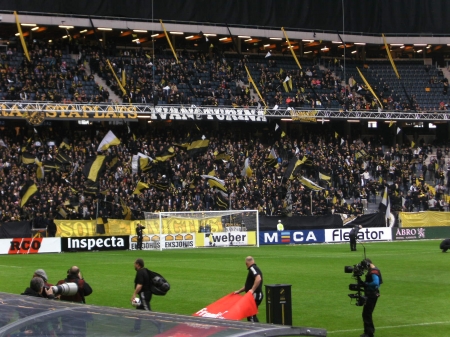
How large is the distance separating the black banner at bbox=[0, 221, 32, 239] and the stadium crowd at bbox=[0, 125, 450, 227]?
95cm

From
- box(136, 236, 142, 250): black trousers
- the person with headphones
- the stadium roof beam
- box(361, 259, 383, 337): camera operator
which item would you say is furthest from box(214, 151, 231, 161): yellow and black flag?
box(361, 259, 383, 337): camera operator

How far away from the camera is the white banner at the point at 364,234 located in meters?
54.6

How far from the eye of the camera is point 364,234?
181ft

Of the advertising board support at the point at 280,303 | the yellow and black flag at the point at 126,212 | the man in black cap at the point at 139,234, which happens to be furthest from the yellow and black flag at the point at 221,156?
the advertising board support at the point at 280,303

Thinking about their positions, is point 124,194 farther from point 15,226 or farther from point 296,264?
point 296,264

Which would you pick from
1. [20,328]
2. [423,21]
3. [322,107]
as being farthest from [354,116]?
[20,328]

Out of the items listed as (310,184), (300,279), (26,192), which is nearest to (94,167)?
(26,192)

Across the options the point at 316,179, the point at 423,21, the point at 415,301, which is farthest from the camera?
the point at 423,21

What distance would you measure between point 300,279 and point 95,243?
2066 centimetres

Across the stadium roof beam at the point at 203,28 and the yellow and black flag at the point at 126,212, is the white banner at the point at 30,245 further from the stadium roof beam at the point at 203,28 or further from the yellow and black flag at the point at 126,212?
the stadium roof beam at the point at 203,28

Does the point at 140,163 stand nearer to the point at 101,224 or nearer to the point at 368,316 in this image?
the point at 101,224

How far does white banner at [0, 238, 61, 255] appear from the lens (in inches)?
1730

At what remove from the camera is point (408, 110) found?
6894 centimetres

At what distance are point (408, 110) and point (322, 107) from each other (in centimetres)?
783
